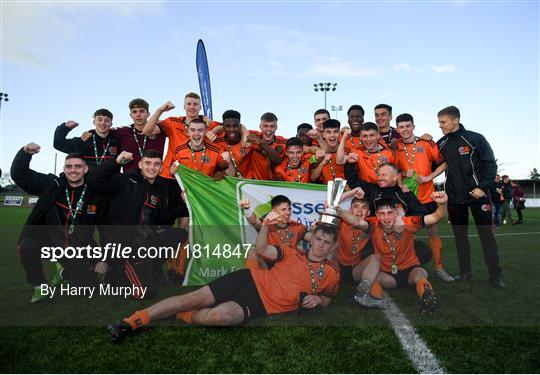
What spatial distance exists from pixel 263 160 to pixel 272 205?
1.72m

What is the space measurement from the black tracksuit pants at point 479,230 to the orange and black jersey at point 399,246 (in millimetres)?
1377

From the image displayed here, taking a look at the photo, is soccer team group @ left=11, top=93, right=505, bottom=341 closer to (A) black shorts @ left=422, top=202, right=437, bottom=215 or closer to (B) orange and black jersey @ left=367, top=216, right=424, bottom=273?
(B) orange and black jersey @ left=367, top=216, right=424, bottom=273

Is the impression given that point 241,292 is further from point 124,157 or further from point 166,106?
point 166,106

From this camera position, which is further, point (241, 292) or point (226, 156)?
point (226, 156)

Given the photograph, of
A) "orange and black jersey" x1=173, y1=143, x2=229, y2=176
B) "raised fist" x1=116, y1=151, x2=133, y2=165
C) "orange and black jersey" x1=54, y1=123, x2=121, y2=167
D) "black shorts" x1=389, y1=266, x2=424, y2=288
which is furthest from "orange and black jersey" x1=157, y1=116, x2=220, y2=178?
"black shorts" x1=389, y1=266, x2=424, y2=288

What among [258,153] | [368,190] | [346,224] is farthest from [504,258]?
[258,153]

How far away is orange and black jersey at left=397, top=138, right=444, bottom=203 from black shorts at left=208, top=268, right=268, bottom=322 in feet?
10.8

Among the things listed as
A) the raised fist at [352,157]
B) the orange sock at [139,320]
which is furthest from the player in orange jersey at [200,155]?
the orange sock at [139,320]

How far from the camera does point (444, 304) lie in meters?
4.58

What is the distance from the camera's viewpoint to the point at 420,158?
239 inches

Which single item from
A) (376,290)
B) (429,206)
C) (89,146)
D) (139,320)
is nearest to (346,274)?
(376,290)

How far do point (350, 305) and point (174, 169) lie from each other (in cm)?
282

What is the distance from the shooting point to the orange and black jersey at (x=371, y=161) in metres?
5.84

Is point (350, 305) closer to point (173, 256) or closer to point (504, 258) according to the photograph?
point (173, 256)
